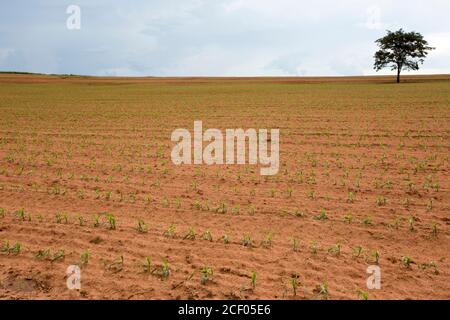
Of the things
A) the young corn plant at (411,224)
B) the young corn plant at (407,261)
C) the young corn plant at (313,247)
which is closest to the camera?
the young corn plant at (407,261)

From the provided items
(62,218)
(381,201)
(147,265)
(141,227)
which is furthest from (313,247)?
(62,218)

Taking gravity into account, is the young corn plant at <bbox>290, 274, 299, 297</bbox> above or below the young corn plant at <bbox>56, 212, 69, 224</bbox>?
below

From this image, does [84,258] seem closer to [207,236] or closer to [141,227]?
[141,227]

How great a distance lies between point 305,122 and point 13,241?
15525 mm

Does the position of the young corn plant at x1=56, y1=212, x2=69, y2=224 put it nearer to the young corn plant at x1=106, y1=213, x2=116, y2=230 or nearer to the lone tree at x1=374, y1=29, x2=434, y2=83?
the young corn plant at x1=106, y1=213, x2=116, y2=230

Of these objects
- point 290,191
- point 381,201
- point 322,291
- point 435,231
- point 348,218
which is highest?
point 290,191

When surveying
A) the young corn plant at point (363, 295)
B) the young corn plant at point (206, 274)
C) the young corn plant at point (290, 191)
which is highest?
the young corn plant at point (290, 191)

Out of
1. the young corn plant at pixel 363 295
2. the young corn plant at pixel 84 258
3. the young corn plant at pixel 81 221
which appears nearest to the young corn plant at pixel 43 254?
the young corn plant at pixel 84 258

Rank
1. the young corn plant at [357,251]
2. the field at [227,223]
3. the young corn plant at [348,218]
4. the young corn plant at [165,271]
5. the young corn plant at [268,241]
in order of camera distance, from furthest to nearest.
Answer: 1. the young corn plant at [348,218]
2. the young corn plant at [268,241]
3. the young corn plant at [357,251]
4. the young corn plant at [165,271]
5. the field at [227,223]

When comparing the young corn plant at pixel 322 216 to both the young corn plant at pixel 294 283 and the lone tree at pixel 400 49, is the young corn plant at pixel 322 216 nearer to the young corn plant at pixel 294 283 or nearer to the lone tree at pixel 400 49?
the young corn plant at pixel 294 283

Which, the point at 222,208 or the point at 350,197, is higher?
the point at 350,197

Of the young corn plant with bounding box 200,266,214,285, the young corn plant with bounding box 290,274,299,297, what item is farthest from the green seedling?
the young corn plant with bounding box 290,274,299,297

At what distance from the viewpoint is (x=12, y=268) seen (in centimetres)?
530
